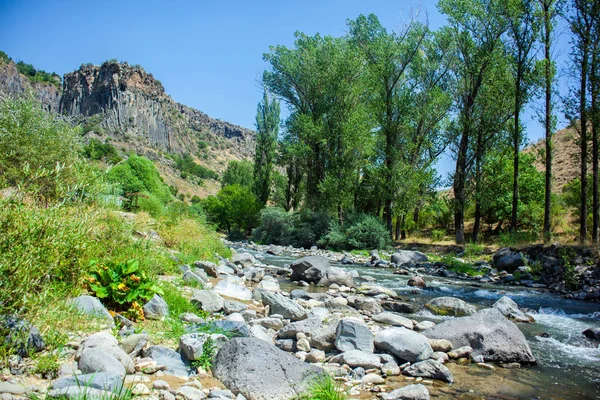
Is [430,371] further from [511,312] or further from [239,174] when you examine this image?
[239,174]

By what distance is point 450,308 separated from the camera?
8.45m

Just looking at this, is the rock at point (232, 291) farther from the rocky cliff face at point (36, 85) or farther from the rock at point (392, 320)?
the rocky cliff face at point (36, 85)

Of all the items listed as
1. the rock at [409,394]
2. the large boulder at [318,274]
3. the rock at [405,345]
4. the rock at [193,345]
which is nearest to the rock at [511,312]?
the rock at [405,345]

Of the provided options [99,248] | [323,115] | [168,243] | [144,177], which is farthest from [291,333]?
[144,177]

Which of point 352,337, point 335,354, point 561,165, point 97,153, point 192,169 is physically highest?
point 192,169

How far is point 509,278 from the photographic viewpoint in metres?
14.1

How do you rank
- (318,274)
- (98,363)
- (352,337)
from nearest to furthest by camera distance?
(98,363), (352,337), (318,274)

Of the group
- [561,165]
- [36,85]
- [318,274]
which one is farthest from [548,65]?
[36,85]

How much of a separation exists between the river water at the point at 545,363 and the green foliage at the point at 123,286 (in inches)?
129

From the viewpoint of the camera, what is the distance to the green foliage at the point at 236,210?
38719 millimetres

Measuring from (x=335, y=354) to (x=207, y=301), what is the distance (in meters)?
2.36

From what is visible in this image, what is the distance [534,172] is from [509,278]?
18.4m

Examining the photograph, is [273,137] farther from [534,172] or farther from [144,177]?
[534,172]

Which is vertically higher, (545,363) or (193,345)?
(193,345)
